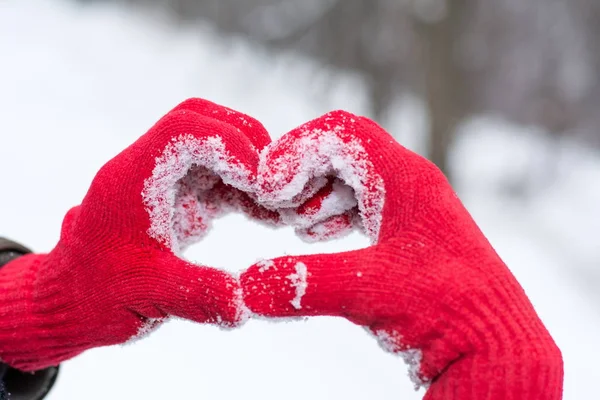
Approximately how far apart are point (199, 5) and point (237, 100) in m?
0.75

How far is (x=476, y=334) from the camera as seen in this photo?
0.38 metres

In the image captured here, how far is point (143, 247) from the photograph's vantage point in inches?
19.3

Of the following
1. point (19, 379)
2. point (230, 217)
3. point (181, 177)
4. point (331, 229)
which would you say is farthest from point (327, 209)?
point (230, 217)

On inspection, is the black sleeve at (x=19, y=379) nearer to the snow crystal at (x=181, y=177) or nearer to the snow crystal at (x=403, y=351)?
the snow crystal at (x=181, y=177)

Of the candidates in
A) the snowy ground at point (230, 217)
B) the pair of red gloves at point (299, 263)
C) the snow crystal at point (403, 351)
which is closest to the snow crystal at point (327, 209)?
the pair of red gloves at point (299, 263)

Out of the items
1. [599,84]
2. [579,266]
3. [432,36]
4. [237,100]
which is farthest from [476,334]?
[237,100]

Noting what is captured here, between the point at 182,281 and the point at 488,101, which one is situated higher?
the point at 488,101

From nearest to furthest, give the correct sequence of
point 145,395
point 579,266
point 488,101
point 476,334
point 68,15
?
point 476,334, point 145,395, point 579,266, point 488,101, point 68,15

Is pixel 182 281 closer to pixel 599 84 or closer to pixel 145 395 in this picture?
pixel 145 395

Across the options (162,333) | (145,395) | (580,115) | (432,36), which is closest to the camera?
(145,395)

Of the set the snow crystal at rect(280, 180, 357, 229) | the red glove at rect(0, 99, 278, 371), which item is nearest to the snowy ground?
the red glove at rect(0, 99, 278, 371)

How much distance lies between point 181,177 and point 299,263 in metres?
0.15

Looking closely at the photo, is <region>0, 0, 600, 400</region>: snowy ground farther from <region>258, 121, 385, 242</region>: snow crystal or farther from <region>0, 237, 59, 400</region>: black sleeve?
<region>258, 121, 385, 242</region>: snow crystal

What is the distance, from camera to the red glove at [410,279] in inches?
14.7
